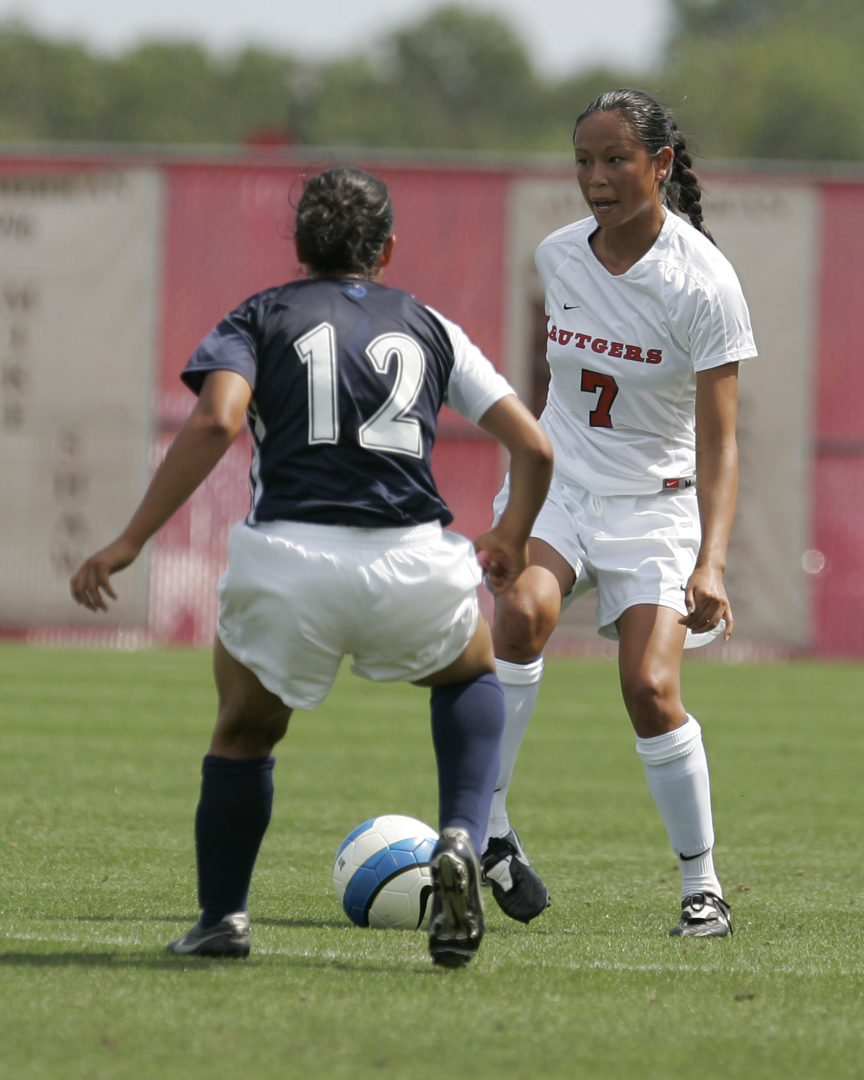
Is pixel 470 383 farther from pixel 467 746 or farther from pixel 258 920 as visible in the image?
pixel 258 920

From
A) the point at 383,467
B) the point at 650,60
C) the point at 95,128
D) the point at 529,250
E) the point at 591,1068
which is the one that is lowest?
the point at 591,1068

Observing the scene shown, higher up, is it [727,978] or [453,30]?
[453,30]

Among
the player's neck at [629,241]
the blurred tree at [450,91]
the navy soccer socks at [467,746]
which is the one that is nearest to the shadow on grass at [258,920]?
the navy soccer socks at [467,746]

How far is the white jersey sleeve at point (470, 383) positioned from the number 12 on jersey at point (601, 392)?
1.18 m

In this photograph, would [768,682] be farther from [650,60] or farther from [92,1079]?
[650,60]

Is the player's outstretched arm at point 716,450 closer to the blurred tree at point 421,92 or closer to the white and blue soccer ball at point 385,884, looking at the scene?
the white and blue soccer ball at point 385,884

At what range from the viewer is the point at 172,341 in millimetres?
16859

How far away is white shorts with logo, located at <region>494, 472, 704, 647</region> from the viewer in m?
4.86

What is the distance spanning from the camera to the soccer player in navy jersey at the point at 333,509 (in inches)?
142

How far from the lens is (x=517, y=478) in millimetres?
A: 3754

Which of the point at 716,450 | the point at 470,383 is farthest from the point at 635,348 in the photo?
the point at 470,383

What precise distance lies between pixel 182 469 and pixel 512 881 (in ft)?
5.81

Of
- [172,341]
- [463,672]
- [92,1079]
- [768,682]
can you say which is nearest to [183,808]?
[463,672]

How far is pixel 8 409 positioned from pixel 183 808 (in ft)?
34.5
